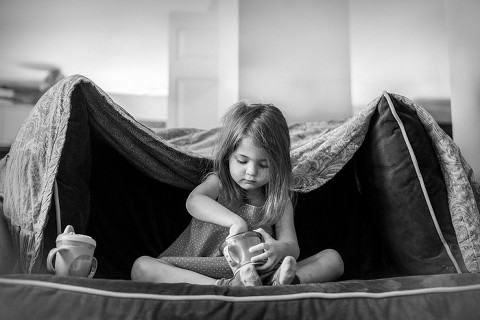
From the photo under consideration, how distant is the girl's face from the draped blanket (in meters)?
0.15

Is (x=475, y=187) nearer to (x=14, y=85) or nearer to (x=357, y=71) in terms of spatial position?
(x=357, y=71)

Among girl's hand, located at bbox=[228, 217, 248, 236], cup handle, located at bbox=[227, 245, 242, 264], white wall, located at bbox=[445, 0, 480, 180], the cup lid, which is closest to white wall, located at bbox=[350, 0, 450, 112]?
white wall, located at bbox=[445, 0, 480, 180]

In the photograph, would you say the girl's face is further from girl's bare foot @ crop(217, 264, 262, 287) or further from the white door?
the white door

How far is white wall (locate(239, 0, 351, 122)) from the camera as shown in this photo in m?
2.81

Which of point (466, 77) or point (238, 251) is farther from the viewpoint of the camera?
point (466, 77)

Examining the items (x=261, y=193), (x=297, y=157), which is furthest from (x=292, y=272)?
(x=297, y=157)

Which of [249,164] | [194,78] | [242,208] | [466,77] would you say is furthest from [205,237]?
[194,78]

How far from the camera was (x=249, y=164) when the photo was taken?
1.29m

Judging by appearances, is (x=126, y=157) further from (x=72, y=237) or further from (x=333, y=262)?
(x=333, y=262)

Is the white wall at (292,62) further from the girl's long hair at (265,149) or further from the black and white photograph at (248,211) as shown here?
the girl's long hair at (265,149)

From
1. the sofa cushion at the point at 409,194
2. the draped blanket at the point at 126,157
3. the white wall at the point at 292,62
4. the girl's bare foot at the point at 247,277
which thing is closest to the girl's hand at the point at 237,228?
the girl's bare foot at the point at 247,277

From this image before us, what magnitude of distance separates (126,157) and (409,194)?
2.27 ft

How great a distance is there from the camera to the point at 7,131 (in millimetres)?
2816

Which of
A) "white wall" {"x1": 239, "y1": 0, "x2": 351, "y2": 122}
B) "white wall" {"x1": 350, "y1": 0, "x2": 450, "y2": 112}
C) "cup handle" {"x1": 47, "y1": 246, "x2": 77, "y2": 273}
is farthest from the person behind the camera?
"white wall" {"x1": 239, "y1": 0, "x2": 351, "y2": 122}
